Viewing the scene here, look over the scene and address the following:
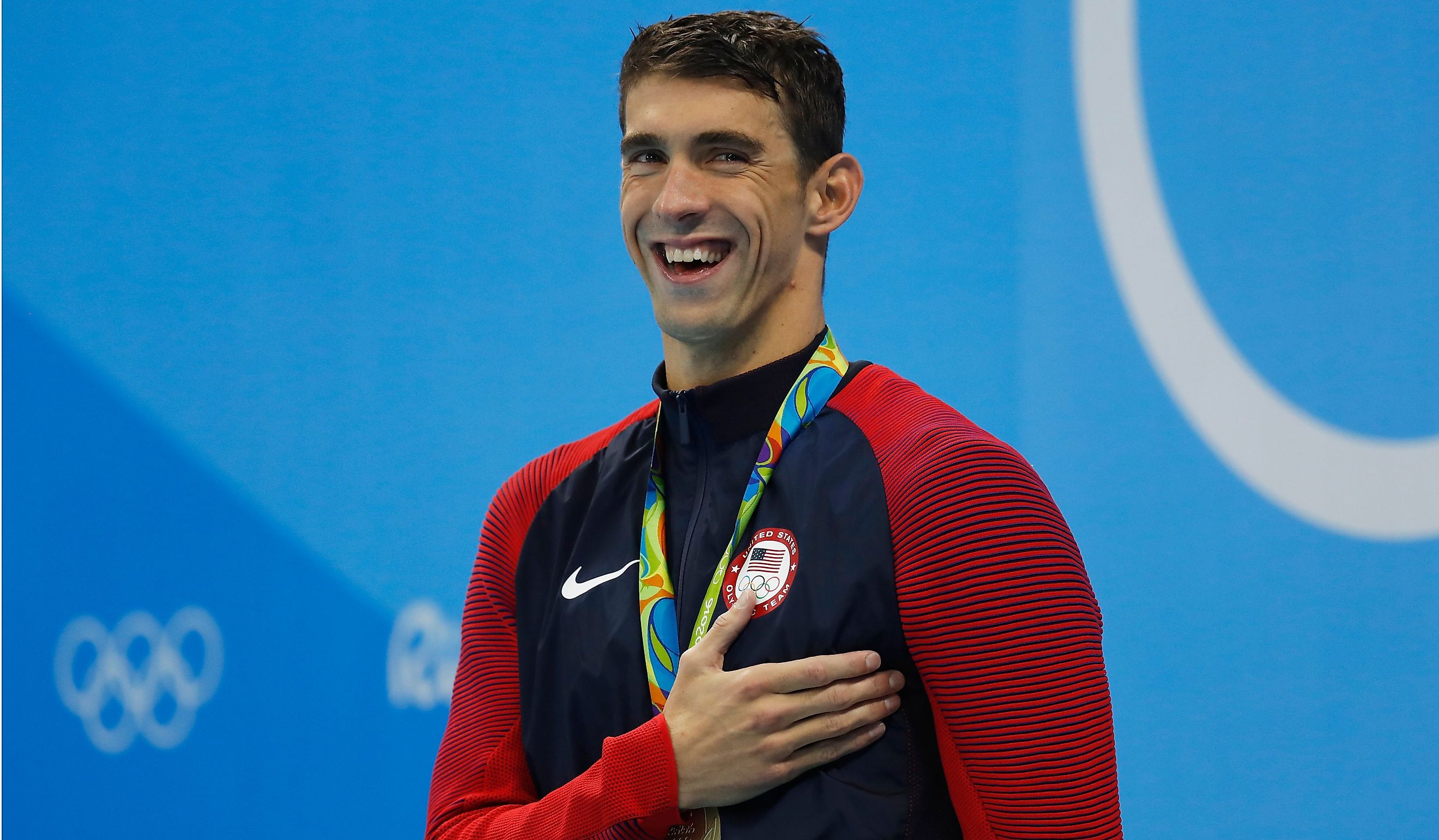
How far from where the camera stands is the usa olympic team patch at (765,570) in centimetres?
133

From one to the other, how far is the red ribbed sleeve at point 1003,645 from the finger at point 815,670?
57 mm

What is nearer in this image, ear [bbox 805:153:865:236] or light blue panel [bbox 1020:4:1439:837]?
ear [bbox 805:153:865:236]

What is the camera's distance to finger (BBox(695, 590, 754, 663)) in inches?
51.4

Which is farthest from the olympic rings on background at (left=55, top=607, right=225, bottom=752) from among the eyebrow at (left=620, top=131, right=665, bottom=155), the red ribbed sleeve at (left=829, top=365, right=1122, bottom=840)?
the red ribbed sleeve at (left=829, top=365, right=1122, bottom=840)

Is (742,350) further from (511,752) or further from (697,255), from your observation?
(511,752)

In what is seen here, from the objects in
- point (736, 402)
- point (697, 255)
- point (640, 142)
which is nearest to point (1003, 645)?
point (736, 402)

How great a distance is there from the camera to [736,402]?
1.47m

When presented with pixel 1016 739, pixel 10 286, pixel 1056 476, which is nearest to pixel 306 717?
pixel 10 286

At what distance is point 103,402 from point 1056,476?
2252 millimetres

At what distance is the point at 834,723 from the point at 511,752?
0.47 meters

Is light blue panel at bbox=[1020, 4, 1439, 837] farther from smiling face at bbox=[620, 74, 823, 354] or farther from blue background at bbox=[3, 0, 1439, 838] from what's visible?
smiling face at bbox=[620, 74, 823, 354]

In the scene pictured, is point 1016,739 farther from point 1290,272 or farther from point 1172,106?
point 1172,106

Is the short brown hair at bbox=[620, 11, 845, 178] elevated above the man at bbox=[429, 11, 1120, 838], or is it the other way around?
the short brown hair at bbox=[620, 11, 845, 178]

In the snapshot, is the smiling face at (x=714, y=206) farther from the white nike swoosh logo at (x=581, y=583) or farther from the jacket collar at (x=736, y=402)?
the white nike swoosh logo at (x=581, y=583)
